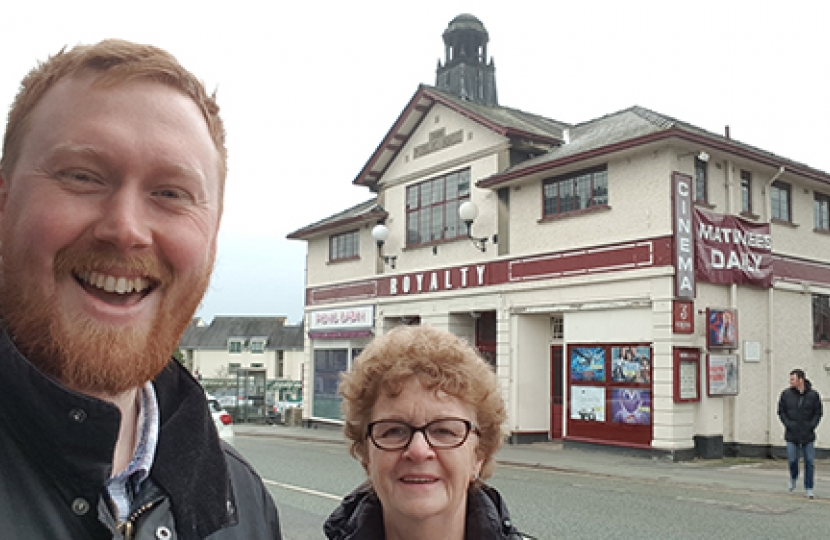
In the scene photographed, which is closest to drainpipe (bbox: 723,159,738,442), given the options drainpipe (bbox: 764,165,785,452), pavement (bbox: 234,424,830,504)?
pavement (bbox: 234,424,830,504)

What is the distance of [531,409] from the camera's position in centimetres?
1881

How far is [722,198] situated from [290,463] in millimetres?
10850

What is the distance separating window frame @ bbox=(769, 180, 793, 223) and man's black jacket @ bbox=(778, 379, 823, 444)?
270 inches

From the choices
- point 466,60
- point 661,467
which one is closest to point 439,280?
point 661,467

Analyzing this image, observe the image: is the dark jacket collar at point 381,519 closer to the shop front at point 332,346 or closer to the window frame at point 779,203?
the window frame at point 779,203

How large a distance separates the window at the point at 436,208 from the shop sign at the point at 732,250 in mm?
6803

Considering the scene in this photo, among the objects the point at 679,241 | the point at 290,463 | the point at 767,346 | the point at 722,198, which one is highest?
the point at 722,198

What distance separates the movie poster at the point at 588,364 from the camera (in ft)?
54.8

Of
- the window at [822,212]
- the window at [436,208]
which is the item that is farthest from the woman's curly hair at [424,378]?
the window at [822,212]

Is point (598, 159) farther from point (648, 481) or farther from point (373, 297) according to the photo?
point (373, 297)

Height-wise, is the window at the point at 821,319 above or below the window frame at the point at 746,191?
below

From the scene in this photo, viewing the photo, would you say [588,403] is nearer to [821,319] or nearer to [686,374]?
[686,374]

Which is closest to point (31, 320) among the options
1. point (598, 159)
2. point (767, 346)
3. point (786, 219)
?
point (598, 159)

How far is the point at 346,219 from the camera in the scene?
81.8 feet
